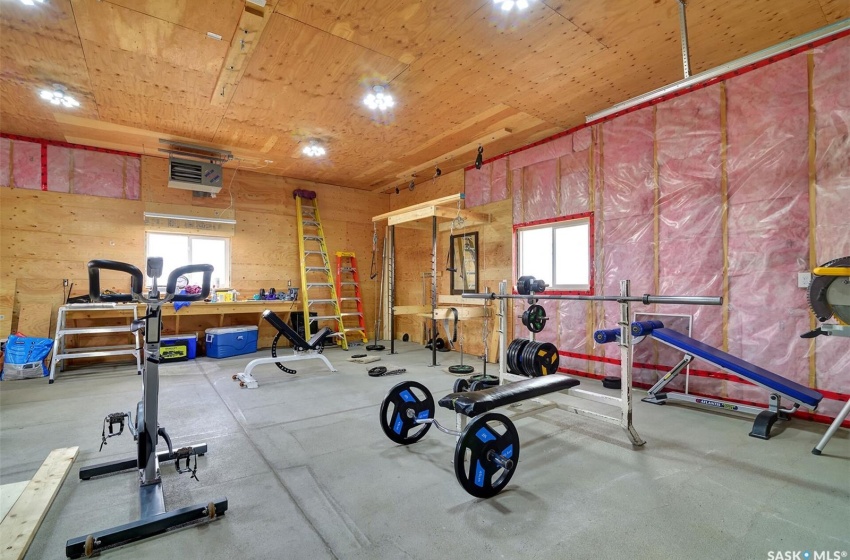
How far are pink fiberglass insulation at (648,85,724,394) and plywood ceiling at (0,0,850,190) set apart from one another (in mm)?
476

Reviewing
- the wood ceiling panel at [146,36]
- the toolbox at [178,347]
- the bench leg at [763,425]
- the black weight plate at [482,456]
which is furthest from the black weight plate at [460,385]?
the toolbox at [178,347]

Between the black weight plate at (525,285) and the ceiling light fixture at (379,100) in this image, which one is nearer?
the black weight plate at (525,285)

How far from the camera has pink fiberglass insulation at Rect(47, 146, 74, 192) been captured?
550cm

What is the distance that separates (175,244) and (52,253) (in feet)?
5.00

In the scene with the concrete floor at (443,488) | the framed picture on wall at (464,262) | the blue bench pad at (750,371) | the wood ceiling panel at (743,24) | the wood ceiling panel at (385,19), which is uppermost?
the wood ceiling panel at (385,19)

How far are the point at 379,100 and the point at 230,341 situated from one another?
458cm

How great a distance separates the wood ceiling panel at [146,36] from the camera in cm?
288

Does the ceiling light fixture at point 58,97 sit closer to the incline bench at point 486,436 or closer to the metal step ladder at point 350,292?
the metal step ladder at point 350,292

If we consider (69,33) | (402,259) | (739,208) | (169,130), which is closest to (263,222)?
(169,130)

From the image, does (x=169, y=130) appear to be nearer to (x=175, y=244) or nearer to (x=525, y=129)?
(x=175, y=244)

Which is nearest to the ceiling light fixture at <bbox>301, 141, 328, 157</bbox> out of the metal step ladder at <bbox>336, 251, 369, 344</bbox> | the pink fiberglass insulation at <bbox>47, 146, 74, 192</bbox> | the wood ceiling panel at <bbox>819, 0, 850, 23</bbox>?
the metal step ladder at <bbox>336, 251, 369, 344</bbox>

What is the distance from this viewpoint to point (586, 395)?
308 centimetres

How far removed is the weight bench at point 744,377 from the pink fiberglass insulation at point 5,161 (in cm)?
829

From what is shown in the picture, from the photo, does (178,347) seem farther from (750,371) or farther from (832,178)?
(832,178)
